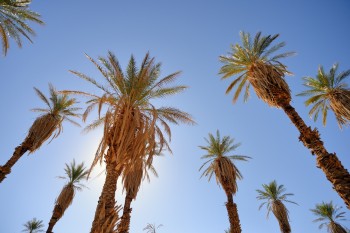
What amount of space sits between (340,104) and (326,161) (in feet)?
28.1

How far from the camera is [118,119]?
10938 mm

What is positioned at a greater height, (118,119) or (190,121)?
(190,121)

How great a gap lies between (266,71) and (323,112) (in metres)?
7.81

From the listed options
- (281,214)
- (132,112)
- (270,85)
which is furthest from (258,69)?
(281,214)

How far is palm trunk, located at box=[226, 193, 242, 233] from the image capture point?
1756 centimetres

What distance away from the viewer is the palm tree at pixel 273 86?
10359 mm

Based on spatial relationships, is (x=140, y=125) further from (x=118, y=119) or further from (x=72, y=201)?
(x=72, y=201)

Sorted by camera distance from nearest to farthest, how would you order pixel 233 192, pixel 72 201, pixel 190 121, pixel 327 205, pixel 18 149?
pixel 190 121 < pixel 18 149 < pixel 233 192 < pixel 72 201 < pixel 327 205

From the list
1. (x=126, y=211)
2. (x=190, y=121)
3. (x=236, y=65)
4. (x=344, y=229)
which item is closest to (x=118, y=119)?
(x=190, y=121)

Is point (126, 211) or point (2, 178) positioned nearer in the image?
point (2, 178)

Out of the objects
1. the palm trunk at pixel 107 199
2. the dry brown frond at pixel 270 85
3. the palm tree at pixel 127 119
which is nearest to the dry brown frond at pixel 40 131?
the palm tree at pixel 127 119

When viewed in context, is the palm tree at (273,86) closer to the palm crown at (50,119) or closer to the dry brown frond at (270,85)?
the dry brown frond at (270,85)

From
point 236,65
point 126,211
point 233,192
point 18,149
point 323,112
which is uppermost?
point 236,65

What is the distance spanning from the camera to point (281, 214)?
2359cm
